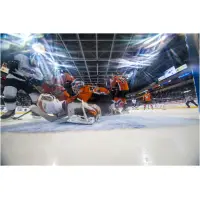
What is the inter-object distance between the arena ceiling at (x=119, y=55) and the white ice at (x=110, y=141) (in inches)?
23.0

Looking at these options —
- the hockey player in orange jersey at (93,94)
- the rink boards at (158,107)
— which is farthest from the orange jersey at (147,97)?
the hockey player in orange jersey at (93,94)

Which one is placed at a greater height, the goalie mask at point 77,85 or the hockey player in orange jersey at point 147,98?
the goalie mask at point 77,85

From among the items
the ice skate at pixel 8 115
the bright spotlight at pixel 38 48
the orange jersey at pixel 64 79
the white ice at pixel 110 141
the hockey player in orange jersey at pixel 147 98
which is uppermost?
the bright spotlight at pixel 38 48

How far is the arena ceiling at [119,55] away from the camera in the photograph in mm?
2568

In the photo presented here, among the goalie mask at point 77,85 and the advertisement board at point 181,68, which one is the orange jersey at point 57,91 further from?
the advertisement board at point 181,68

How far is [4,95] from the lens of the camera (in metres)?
2.66

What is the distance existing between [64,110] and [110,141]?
786 mm

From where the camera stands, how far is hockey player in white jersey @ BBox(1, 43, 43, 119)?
2.66 metres

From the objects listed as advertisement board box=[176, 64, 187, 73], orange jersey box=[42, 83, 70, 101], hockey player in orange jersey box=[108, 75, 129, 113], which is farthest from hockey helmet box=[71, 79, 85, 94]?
advertisement board box=[176, 64, 187, 73]
